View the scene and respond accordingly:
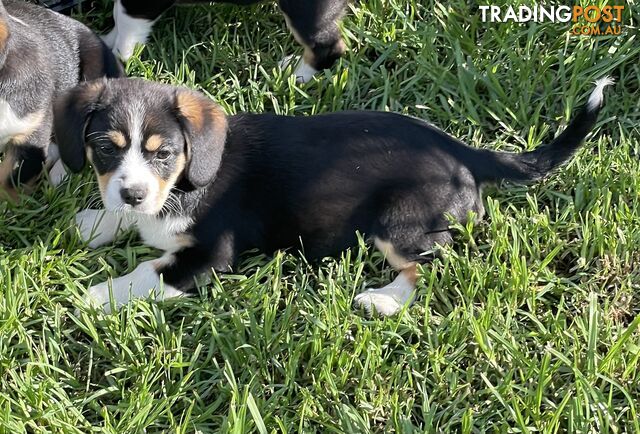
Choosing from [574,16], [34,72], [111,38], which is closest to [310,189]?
[34,72]

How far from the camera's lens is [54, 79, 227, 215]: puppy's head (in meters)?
3.19

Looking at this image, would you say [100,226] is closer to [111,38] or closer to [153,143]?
[153,143]

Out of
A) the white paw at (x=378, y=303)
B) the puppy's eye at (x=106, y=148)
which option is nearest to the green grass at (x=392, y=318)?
the white paw at (x=378, y=303)

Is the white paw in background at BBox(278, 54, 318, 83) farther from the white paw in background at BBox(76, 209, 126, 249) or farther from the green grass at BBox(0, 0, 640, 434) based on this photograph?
the white paw in background at BBox(76, 209, 126, 249)

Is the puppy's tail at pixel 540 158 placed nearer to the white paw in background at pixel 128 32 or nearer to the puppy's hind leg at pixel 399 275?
the puppy's hind leg at pixel 399 275

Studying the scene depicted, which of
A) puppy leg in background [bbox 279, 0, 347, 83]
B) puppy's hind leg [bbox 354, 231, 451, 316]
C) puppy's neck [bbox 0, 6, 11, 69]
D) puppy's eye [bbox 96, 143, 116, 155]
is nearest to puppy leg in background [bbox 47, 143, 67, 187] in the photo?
puppy's neck [bbox 0, 6, 11, 69]

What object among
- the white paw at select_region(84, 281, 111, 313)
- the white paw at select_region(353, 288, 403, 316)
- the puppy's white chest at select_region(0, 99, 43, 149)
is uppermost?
the puppy's white chest at select_region(0, 99, 43, 149)

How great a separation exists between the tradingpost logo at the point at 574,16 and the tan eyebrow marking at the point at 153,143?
1975 mm

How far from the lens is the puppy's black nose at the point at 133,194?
3.15m

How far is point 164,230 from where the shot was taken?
3469 millimetres

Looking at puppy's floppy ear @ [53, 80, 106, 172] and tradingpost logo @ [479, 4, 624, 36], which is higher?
tradingpost logo @ [479, 4, 624, 36]

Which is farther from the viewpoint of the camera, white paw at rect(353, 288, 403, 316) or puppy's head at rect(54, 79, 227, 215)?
white paw at rect(353, 288, 403, 316)

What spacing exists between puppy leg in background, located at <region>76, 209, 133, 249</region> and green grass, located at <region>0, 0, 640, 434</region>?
0.05 metres

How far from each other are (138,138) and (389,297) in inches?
43.2
